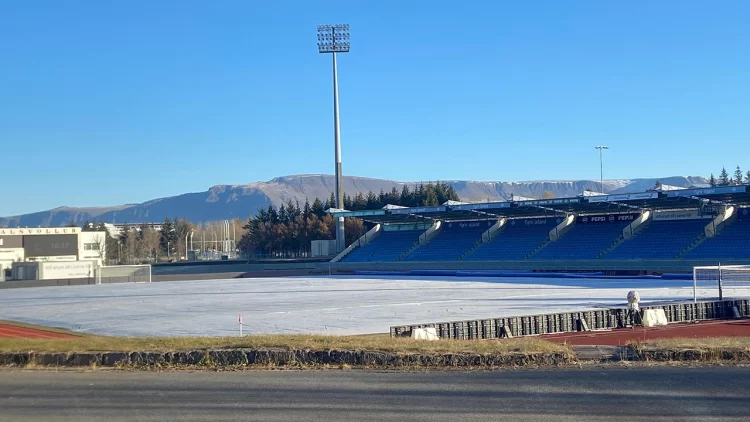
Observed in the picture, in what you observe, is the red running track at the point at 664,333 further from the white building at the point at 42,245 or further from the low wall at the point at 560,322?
the white building at the point at 42,245

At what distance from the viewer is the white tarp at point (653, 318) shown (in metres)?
27.4

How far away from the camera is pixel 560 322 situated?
26406mm

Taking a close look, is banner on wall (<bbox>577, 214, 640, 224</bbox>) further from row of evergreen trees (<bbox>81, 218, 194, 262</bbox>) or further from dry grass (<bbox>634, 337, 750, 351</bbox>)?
row of evergreen trees (<bbox>81, 218, 194, 262</bbox>)

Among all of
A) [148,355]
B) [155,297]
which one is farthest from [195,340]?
[155,297]

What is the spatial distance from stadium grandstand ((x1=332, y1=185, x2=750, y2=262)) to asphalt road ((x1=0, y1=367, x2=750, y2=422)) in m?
49.4

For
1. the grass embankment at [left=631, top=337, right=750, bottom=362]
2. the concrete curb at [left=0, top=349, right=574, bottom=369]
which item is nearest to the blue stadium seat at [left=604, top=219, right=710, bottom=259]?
the grass embankment at [left=631, top=337, right=750, bottom=362]

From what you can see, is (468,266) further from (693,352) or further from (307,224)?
(693,352)

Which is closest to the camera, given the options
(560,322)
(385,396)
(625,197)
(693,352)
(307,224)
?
(385,396)

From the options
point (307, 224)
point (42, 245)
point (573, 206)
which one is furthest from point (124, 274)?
point (573, 206)

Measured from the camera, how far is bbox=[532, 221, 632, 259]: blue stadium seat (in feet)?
226

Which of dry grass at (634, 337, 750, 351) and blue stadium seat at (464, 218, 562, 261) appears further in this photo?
blue stadium seat at (464, 218, 562, 261)

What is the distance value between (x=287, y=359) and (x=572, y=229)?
210ft

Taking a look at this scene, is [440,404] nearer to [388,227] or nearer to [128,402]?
[128,402]

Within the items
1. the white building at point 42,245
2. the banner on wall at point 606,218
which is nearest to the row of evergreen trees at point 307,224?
the white building at point 42,245
